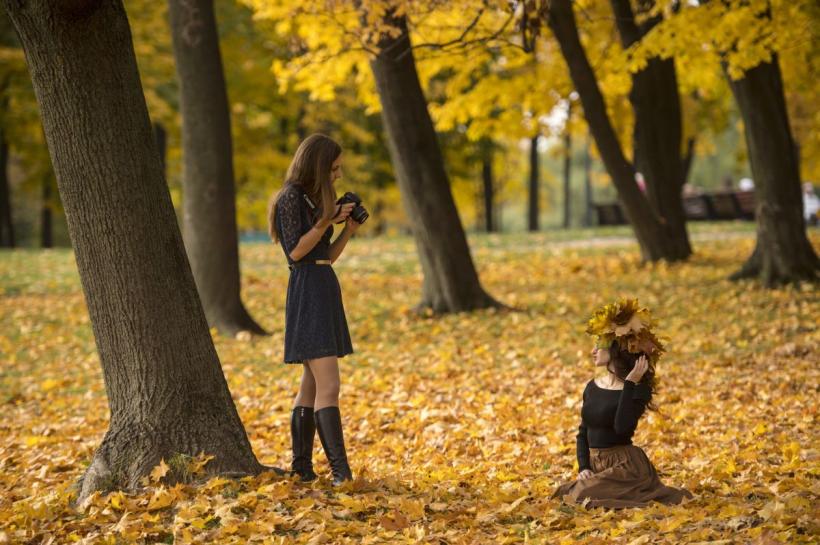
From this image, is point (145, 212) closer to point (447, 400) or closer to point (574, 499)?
point (574, 499)

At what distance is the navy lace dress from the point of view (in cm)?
514

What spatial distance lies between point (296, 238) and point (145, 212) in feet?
2.70

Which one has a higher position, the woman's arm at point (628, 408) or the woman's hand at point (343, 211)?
the woman's hand at point (343, 211)

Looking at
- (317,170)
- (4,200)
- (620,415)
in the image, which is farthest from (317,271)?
(4,200)

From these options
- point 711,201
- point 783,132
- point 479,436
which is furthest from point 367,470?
point 711,201

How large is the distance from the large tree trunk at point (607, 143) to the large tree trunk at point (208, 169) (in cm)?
470

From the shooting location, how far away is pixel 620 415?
16.4ft

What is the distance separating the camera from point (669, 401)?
7969 mm

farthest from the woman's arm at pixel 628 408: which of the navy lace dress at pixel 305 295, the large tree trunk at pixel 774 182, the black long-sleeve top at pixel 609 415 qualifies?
the large tree trunk at pixel 774 182

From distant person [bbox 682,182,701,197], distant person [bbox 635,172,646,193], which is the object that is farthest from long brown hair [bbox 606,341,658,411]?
distant person [bbox 682,182,701,197]

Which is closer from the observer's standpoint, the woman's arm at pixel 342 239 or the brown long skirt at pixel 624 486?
the brown long skirt at pixel 624 486

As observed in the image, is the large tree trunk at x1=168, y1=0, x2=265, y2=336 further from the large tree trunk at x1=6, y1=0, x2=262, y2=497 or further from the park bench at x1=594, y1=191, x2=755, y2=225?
the park bench at x1=594, y1=191, x2=755, y2=225

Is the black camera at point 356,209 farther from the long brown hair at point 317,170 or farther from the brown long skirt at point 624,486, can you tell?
the brown long skirt at point 624,486

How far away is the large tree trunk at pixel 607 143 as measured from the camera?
47.6ft
